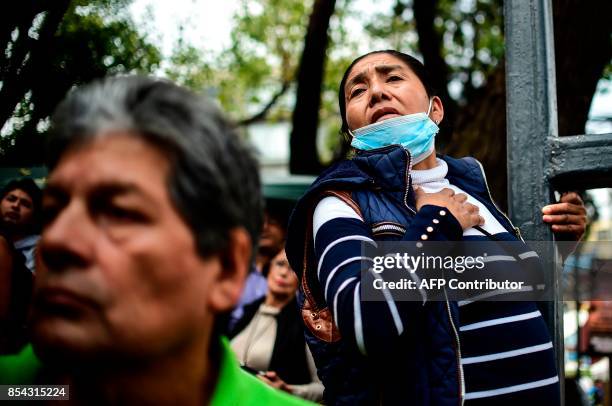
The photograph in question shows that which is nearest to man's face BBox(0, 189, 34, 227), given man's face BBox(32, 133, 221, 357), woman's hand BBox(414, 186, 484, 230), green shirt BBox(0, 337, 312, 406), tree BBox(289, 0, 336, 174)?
green shirt BBox(0, 337, 312, 406)

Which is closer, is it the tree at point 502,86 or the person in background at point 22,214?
the person in background at point 22,214

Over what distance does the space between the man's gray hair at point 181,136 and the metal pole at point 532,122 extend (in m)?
1.16

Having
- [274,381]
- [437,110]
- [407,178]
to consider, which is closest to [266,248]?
[274,381]

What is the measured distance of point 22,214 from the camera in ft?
6.61

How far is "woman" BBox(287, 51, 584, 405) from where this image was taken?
64.4 inches

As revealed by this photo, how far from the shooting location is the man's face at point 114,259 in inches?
43.3

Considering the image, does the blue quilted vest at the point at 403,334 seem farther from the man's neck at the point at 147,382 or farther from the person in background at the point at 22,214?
the person in background at the point at 22,214

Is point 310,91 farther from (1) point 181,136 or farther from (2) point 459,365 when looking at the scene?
(1) point 181,136

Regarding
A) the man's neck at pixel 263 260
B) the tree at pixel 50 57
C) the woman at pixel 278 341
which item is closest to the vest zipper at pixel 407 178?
the tree at pixel 50 57

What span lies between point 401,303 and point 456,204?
1.26ft

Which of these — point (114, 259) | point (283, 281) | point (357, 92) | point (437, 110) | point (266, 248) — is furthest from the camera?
point (266, 248)

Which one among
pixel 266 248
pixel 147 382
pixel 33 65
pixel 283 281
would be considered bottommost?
pixel 147 382

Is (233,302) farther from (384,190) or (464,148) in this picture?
(464,148)

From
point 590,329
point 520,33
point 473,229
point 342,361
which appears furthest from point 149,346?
point 590,329
